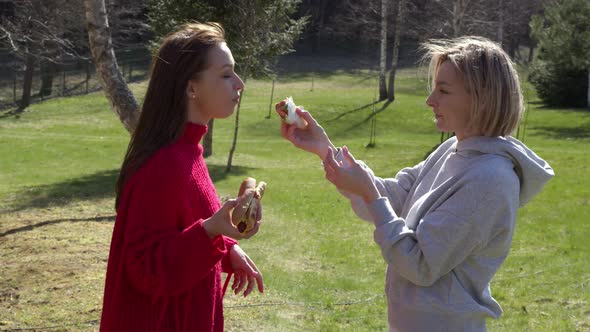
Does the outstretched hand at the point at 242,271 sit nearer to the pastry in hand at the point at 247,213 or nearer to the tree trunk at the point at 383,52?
the pastry in hand at the point at 247,213

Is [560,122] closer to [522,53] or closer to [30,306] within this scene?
[30,306]

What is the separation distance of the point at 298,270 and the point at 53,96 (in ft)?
105

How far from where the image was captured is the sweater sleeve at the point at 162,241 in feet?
7.99

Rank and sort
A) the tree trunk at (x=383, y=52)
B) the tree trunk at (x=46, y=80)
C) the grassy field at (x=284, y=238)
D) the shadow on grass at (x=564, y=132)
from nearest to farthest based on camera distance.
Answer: the grassy field at (x=284, y=238) → the shadow on grass at (x=564, y=132) → the tree trunk at (x=383, y=52) → the tree trunk at (x=46, y=80)

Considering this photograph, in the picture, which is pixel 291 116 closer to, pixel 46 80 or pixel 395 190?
pixel 395 190

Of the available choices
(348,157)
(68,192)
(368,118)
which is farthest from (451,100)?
(368,118)

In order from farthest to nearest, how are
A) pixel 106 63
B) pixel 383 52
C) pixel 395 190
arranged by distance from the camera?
pixel 383 52
pixel 106 63
pixel 395 190

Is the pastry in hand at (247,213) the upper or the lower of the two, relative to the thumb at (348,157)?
lower

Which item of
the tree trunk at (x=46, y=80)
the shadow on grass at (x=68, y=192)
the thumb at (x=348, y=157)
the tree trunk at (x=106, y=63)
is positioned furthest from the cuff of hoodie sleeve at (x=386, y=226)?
the tree trunk at (x=46, y=80)

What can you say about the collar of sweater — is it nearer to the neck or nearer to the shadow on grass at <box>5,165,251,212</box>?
the neck

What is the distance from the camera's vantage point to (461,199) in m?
2.30

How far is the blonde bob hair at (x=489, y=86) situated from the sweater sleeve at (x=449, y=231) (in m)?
0.21

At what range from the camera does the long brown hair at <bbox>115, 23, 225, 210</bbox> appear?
2.68 meters

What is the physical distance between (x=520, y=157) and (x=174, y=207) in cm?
117
